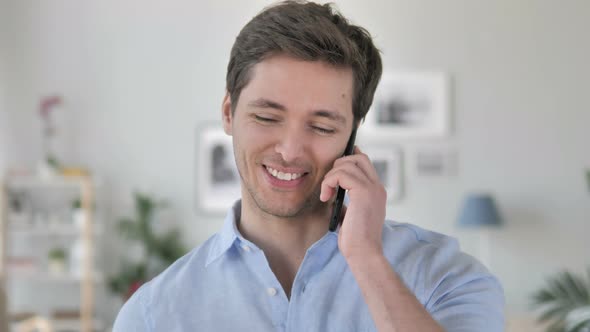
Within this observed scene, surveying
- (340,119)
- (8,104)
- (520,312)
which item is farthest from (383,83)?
(340,119)

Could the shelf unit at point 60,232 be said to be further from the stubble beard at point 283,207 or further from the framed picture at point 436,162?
the stubble beard at point 283,207

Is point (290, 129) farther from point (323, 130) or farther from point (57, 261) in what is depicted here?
point (57, 261)

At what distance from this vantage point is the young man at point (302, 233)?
4.30ft

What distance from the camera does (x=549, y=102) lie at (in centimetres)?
641

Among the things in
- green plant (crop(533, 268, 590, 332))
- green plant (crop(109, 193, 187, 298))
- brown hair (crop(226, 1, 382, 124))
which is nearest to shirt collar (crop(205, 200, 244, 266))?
brown hair (crop(226, 1, 382, 124))

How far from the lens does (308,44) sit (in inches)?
53.6

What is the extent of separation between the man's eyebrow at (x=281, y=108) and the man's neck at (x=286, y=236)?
0.59 ft

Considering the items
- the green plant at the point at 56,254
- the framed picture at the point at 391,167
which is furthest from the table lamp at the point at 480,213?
the green plant at the point at 56,254

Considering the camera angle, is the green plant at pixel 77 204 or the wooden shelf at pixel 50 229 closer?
the wooden shelf at pixel 50 229

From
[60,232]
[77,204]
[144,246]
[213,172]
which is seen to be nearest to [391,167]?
[213,172]

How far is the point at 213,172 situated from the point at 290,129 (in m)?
5.18

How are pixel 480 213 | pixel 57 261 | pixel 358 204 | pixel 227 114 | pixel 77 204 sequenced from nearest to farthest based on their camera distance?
1. pixel 358 204
2. pixel 227 114
3. pixel 480 213
4. pixel 57 261
5. pixel 77 204

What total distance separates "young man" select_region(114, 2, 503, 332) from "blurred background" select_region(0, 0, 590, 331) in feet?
16.3

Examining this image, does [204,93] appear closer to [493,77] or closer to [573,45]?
[493,77]
